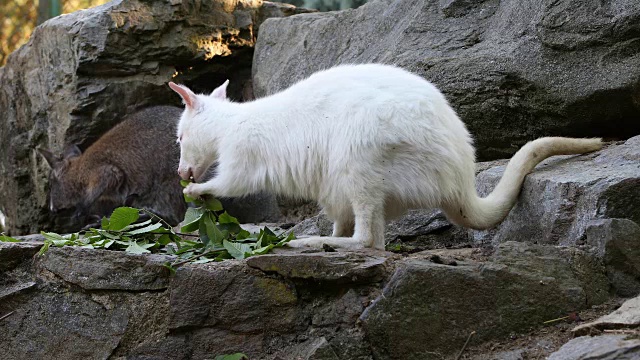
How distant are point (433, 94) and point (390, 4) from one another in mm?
2598

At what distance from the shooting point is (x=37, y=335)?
4.29 meters

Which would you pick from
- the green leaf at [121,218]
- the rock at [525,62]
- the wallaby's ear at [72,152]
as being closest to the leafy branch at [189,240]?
the green leaf at [121,218]

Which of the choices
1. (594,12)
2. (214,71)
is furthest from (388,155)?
(214,71)

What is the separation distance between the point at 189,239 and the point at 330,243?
102cm

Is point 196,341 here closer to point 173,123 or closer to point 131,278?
point 131,278

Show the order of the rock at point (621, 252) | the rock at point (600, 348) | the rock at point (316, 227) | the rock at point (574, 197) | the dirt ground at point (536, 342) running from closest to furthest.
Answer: the rock at point (600, 348)
the dirt ground at point (536, 342)
the rock at point (621, 252)
the rock at point (574, 197)
the rock at point (316, 227)

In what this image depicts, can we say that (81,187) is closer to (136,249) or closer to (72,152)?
(72,152)

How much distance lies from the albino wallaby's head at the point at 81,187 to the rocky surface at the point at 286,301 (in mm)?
3521

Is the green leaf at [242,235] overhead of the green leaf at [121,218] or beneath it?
beneath

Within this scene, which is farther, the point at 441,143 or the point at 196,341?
the point at 441,143

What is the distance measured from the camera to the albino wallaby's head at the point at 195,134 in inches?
202

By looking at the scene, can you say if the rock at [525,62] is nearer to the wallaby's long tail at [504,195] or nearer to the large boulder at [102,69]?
the wallaby's long tail at [504,195]

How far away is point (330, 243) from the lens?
4477 millimetres

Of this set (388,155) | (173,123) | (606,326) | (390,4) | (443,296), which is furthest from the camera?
(173,123)
